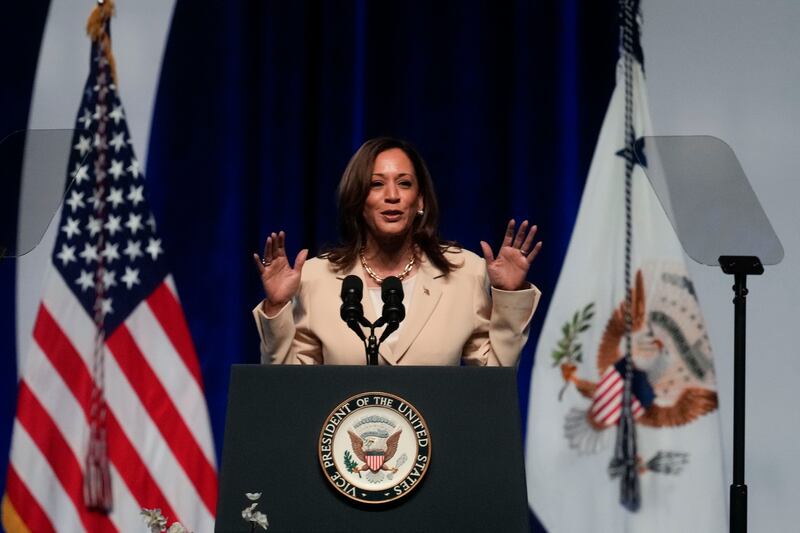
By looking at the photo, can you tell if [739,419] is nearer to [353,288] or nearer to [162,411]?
[353,288]

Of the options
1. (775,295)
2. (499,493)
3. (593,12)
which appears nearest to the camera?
(499,493)

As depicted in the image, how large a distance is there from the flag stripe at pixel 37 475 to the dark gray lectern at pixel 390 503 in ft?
7.33

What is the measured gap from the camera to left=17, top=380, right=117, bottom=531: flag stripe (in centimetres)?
369

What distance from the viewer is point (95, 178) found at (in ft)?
12.4

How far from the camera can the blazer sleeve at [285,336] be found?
2.34 meters

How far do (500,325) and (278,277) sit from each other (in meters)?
0.52

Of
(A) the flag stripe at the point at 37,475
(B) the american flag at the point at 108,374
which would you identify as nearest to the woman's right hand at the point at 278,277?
(B) the american flag at the point at 108,374

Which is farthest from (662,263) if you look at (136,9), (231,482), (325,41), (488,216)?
(231,482)

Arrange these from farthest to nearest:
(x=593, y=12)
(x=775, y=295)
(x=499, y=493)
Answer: (x=593, y=12)
(x=775, y=295)
(x=499, y=493)

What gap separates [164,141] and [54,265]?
60 centimetres

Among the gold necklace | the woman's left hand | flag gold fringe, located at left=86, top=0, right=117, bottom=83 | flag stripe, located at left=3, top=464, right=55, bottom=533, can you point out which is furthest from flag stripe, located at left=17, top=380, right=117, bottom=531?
the woman's left hand

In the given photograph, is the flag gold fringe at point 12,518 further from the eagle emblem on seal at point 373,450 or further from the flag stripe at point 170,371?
the eagle emblem on seal at point 373,450

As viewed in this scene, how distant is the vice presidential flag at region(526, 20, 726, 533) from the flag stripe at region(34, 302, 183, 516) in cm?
140

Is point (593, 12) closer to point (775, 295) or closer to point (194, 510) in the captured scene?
point (775, 295)
